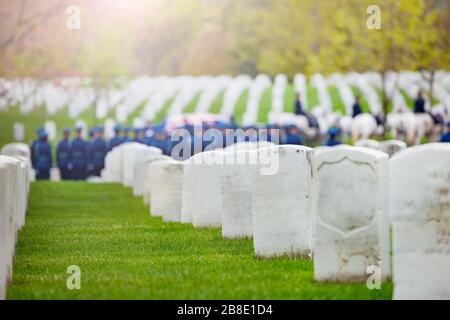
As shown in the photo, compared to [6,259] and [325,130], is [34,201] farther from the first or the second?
[325,130]

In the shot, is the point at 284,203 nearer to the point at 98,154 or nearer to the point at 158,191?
the point at 158,191

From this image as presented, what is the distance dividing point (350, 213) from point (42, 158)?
2555 cm

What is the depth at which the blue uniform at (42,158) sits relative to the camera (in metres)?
36.6

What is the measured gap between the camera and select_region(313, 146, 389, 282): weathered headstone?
12.1 meters

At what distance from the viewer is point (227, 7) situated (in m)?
127

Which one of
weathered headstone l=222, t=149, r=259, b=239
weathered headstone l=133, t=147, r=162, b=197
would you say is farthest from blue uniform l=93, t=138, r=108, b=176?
weathered headstone l=222, t=149, r=259, b=239

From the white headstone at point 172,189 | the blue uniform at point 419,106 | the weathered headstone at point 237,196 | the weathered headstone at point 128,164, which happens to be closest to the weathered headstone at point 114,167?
the weathered headstone at point 128,164

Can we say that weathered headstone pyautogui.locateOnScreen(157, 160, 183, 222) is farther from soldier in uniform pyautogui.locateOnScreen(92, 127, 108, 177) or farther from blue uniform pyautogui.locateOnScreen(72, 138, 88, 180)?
soldier in uniform pyautogui.locateOnScreen(92, 127, 108, 177)

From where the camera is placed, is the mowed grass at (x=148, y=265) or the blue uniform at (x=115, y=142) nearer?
the mowed grass at (x=148, y=265)

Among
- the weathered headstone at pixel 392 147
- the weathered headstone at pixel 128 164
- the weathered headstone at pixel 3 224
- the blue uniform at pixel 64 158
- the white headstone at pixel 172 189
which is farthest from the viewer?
the blue uniform at pixel 64 158

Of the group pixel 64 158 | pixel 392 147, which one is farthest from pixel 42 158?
pixel 392 147

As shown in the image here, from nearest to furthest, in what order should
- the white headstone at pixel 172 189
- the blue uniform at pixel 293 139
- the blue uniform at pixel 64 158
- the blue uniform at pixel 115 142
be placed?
the white headstone at pixel 172 189, the blue uniform at pixel 293 139, the blue uniform at pixel 64 158, the blue uniform at pixel 115 142

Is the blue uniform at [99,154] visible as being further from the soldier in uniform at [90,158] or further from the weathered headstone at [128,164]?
the weathered headstone at [128,164]

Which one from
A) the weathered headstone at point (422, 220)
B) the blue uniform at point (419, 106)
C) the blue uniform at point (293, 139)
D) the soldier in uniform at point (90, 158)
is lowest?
the weathered headstone at point (422, 220)
